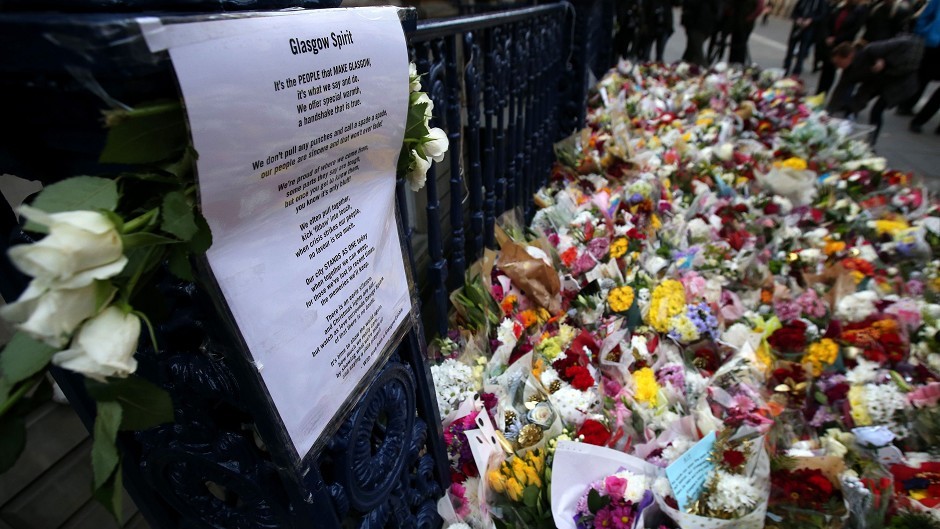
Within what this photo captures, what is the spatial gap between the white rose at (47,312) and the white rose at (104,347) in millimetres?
18

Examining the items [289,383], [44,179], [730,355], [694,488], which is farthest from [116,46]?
[730,355]

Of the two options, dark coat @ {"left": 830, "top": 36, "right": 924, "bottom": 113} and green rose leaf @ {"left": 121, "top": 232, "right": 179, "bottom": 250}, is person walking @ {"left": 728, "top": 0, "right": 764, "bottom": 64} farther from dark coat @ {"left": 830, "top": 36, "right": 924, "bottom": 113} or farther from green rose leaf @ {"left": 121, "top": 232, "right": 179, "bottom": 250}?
green rose leaf @ {"left": 121, "top": 232, "right": 179, "bottom": 250}

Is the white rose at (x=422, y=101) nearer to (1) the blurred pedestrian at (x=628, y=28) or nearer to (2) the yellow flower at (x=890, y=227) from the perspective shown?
(2) the yellow flower at (x=890, y=227)

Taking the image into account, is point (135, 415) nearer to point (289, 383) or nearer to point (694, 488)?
point (289, 383)

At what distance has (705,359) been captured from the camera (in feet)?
6.58

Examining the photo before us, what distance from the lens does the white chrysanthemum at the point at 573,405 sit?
A: 1698 mm

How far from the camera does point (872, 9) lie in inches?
244

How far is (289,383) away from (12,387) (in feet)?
1.14

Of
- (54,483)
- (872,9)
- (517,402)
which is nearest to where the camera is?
(54,483)

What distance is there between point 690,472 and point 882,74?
5.44 m

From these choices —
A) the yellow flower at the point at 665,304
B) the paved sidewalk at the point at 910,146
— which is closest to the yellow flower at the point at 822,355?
the yellow flower at the point at 665,304

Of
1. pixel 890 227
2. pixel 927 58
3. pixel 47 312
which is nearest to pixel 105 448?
pixel 47 312

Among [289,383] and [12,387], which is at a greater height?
[12,387]

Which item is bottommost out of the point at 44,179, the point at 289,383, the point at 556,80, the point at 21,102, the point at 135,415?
the point at 556,80
